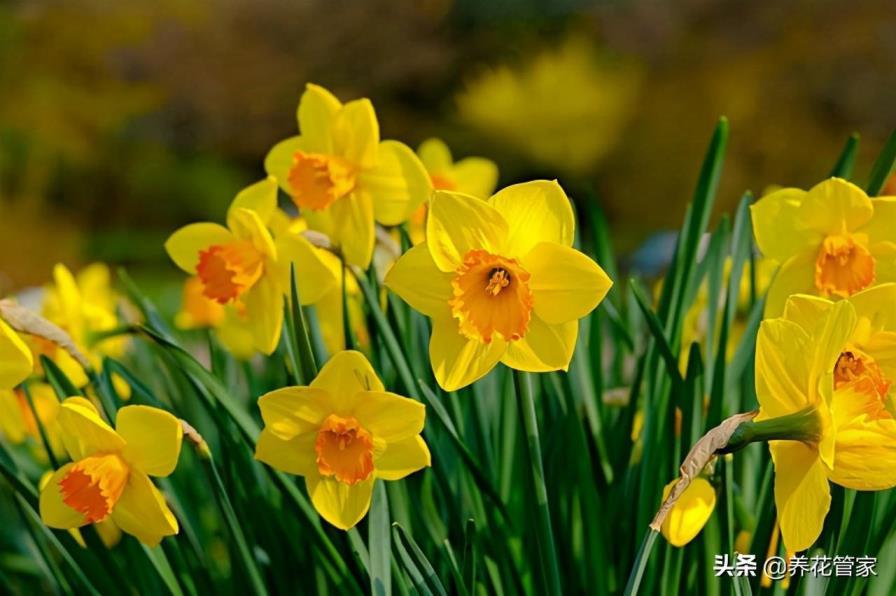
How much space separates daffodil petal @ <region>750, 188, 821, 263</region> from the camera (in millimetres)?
795

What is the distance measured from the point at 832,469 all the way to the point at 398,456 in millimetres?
277

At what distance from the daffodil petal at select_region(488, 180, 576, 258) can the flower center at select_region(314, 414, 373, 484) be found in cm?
16

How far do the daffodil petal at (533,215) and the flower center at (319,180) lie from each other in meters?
0.23

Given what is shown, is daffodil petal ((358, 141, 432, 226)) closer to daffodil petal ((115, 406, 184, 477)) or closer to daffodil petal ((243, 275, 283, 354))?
daffodil petal ((243, 275, 283, 354))

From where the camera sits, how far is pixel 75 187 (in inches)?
360

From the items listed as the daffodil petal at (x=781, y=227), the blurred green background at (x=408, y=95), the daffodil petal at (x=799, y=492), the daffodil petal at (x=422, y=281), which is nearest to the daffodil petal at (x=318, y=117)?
the daffodil petal at (x=422, y=281)

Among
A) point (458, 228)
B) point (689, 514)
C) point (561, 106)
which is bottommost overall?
point (689, 514)

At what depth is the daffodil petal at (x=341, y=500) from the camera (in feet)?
2.35

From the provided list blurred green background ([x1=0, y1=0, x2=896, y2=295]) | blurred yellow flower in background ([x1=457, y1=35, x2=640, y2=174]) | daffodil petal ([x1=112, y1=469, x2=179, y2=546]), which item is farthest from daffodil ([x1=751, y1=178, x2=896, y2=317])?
blurred yellow flower in background ([x1=457, y1=35, x2=640, y2=174])

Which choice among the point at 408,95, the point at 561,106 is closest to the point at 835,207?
the point at 561,106

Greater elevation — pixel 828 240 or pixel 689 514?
pixel 828 240

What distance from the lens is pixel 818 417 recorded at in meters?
0.60

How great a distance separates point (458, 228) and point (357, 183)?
0.24m

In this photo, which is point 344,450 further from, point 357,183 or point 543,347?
point 357,183
